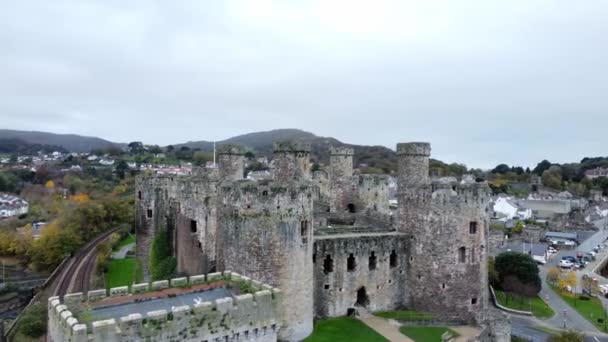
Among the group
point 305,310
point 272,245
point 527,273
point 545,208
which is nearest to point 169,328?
point 272,245

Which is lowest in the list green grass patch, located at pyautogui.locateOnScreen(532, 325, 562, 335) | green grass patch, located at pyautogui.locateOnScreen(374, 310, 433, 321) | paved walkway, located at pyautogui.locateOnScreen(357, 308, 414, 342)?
green grass patch, located at pyautogui.locateOnScreen(532, 325, 562, 335)

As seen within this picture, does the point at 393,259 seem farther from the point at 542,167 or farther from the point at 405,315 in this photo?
the point at 542,167

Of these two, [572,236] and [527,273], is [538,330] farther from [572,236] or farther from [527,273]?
[572,236]

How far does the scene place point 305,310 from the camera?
834 inches

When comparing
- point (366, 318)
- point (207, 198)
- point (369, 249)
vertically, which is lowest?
point (366, 318)

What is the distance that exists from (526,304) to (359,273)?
16.2 meters

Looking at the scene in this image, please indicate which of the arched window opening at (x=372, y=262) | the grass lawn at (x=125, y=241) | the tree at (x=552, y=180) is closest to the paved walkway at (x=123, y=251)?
the grass lawn at (x=125, y=241)

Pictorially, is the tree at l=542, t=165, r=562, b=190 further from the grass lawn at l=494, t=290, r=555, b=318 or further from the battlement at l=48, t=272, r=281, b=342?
the battlement at l=48, t=272, r=281, b=342

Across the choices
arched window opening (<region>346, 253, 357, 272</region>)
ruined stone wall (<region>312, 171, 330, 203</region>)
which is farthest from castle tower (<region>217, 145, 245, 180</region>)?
ruined stone wall (<region>312, 171, 330, 203</region>)

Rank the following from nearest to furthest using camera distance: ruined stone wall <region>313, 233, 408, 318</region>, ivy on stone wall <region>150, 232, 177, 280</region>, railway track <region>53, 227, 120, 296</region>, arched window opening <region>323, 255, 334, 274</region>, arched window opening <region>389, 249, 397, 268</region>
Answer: ruined stone wall <region>313, 233, 408, 318</region> → arched window opening <region>323, 255, 334, 274</region> → arched window opening <region>389, 249, 397, 268</region> → ivy on stone wall <region>150, 232, 177, 280</region> → railway track <region>53, 227, 120, 296</region>

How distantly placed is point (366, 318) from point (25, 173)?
113m

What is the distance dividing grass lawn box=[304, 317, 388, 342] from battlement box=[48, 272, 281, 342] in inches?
313

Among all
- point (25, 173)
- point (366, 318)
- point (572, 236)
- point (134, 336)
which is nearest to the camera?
point (134, 336)

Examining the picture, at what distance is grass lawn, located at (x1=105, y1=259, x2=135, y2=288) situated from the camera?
1412 inches
